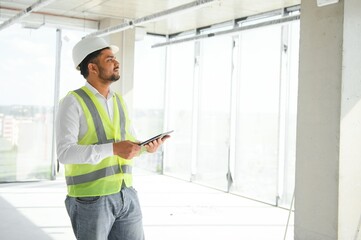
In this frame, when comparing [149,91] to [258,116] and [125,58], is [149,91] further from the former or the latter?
[258,116]

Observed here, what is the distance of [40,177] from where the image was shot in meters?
8.69

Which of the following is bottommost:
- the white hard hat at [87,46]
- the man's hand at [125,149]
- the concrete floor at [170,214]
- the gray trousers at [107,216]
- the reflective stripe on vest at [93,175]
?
the concrete floor at [170,214]

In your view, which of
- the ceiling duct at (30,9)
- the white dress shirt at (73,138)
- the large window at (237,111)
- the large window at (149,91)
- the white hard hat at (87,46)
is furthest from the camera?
the large window at (149,91)

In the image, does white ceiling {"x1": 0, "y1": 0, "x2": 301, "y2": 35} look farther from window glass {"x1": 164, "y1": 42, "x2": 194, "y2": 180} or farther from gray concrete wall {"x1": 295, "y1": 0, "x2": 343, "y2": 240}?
gray concrete wall {"x1": 295, "y1": 0, "x2": 343, "y2": 240}

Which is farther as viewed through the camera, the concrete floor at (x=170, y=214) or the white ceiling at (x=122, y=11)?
the white ceiling at (x=122, y=11)

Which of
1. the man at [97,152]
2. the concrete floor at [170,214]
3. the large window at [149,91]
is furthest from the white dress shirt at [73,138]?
the large window at [149,91]

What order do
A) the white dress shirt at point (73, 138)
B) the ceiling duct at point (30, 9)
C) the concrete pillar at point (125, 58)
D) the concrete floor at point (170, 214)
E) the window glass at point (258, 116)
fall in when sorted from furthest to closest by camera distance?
the concrete pillar at point (125, 58) → the window glass at point (258, 116) → the ceiling duct at point (30, 9) → the concrete floor at point (170, 214) → the white dress shirt at point (73, 138)

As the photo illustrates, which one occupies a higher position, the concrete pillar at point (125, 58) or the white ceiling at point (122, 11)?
the white ceiling at point (122, 11)

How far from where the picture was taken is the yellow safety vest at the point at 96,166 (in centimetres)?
204

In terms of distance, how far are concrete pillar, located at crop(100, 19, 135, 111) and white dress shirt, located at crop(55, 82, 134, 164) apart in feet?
21.0

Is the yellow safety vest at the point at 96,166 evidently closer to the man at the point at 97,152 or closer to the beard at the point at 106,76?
the man at the point at 97,152

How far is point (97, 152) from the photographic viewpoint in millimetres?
1945

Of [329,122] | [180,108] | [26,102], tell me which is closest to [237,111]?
[180,108]

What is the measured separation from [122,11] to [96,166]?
6045mm
